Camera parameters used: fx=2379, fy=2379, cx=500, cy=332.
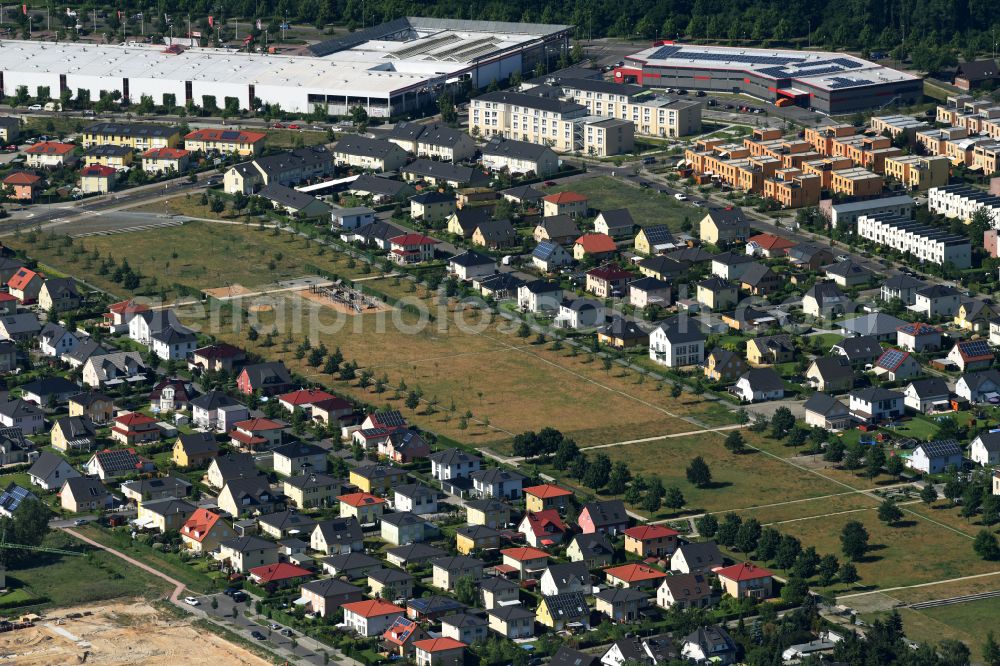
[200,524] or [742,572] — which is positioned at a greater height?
[742,572]

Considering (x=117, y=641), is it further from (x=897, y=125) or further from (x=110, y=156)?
(x=897, y=125)

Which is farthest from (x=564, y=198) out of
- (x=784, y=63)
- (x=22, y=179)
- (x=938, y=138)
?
(x=784, y=63)

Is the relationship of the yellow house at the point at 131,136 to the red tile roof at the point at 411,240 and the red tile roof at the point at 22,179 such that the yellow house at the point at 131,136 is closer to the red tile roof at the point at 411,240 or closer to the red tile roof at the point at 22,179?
the red tile roof at the point at 22,179

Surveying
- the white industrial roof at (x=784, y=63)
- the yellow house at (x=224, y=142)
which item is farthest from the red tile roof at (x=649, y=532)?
the white industrial roof at (x=784, y=63)

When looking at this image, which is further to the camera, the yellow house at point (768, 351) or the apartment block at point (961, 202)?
the apartment block at point (961, 202)

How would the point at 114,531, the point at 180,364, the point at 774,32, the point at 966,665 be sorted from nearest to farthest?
1. the point at 966,665
2. the point at 114,531
3. the point at 180,364
4. the point at 774,32

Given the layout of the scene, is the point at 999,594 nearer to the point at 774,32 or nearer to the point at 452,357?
the point at 452,357

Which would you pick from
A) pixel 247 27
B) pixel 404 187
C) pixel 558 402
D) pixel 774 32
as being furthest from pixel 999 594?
pixel 247 27
